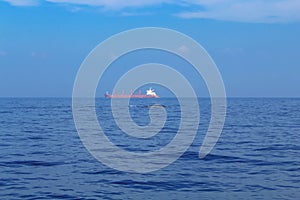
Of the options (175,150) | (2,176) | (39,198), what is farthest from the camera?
(175,150)

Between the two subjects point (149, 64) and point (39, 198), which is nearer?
Answer: point (149, 64)

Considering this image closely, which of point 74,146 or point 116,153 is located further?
point 74,146

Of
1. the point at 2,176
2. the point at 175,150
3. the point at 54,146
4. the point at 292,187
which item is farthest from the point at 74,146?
the point at 292,187

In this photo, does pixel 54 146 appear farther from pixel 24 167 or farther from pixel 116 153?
pixel 24 167

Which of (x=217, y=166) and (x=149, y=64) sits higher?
(x=149, y=64)

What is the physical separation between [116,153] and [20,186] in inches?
384

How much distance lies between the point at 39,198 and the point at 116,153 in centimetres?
1113

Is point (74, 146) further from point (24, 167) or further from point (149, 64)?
point (149, 64)

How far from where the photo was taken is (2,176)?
20.5 m

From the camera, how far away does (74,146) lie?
104ft

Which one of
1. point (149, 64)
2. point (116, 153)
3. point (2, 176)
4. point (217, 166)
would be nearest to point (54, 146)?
point (116, 153)

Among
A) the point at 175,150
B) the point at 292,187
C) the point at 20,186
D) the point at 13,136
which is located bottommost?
the point at 292,187

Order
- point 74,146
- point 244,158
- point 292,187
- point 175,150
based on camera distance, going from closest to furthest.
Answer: point 292,187 < point 244,158 < point 175,150 < point 74,146

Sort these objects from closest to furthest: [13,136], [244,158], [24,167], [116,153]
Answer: [24,167]
[244,158]
[116,153]
[13,136]
